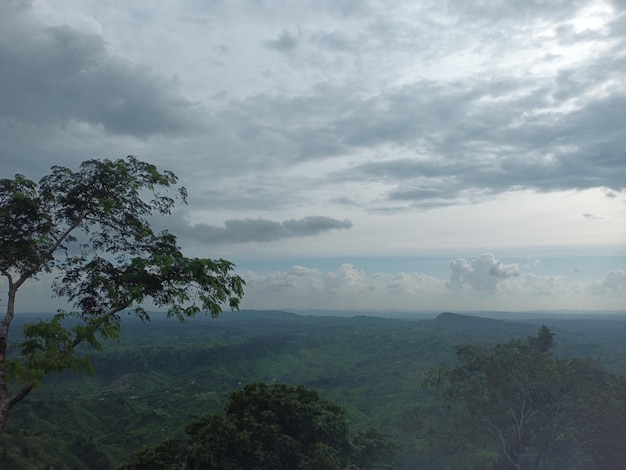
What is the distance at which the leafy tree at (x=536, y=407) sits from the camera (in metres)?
52.2

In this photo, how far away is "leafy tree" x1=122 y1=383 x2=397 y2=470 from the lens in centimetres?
2972

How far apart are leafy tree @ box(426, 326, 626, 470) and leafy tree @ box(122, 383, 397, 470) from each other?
23.5 m

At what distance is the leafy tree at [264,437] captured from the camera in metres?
29.7

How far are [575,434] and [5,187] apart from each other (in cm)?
6715

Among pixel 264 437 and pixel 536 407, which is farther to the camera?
pixel 536 407

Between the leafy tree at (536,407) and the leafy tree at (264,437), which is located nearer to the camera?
the leafy tree at (264,437)

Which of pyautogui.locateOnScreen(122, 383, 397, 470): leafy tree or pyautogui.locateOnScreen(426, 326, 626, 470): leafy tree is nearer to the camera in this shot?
pyautogui.locateOnScreen(122, 383, 397, 470): leafy tree

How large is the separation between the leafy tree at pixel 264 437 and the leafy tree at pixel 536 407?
23.5 m

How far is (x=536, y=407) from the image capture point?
55.7 metres

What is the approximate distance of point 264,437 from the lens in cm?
3269

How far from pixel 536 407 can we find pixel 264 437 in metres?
42.2

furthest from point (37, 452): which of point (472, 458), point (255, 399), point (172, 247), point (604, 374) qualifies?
point (604, 374)

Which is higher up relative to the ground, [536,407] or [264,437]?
[264,437]

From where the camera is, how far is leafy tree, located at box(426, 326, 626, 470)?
5225 cm
